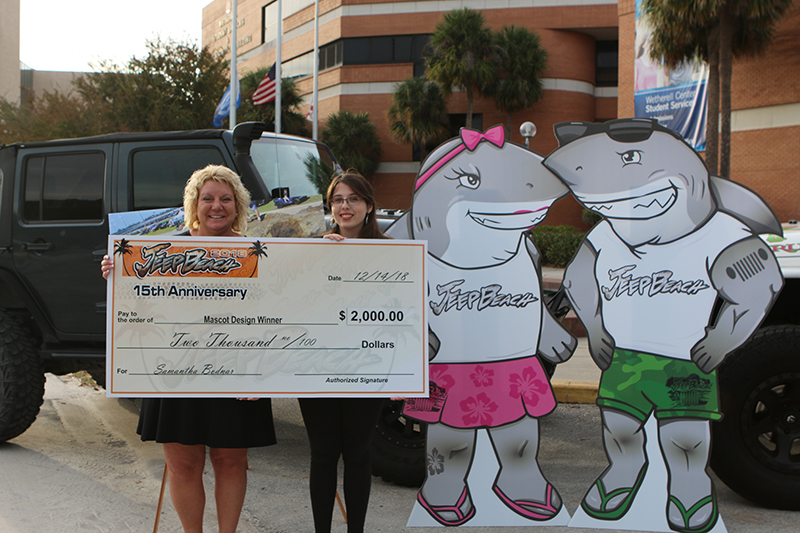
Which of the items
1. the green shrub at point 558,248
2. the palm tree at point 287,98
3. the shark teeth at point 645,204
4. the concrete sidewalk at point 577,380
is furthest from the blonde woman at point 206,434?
the palm tree at point 287,98

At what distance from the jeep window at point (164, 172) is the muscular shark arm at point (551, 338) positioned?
2555mm

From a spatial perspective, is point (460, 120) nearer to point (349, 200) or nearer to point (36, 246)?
point (36, 246)

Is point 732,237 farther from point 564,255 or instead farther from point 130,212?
point 564,255

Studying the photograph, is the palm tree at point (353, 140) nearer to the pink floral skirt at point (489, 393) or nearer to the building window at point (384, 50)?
the building window at point (384, 50)

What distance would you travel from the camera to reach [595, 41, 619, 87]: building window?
34.8 metres

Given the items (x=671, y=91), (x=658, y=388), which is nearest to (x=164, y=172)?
(x=658, y=388)

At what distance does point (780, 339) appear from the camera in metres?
3.69

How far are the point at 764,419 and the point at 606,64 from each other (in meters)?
34.9

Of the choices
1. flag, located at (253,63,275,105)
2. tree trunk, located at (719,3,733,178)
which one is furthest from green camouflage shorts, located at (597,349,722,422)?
flag, located at (253,63,275,105)

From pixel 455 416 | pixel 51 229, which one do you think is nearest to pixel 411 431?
pixel 455 416

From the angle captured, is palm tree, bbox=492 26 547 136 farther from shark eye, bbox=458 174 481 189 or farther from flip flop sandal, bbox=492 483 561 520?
flip flop sandal, bbox=492 483 561 520

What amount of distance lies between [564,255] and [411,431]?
10.9 metres

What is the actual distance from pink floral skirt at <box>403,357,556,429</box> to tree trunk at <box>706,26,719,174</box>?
16.7 metres

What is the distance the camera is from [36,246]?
4789mm
